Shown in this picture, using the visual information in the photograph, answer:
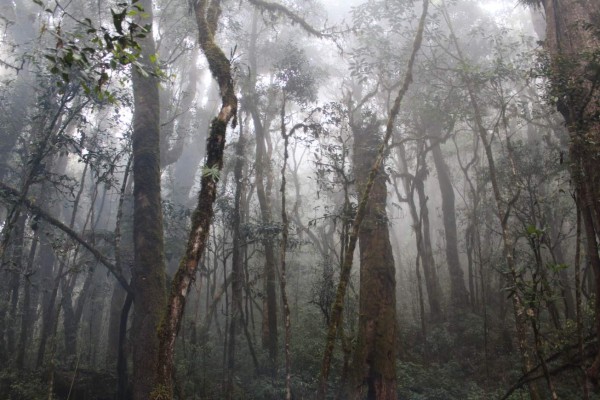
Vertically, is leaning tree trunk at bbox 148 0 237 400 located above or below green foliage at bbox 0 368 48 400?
above

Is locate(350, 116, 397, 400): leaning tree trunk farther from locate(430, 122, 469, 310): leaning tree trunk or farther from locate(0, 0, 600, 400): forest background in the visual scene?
locate(430, 122, 469, 310): leaning tree trunk

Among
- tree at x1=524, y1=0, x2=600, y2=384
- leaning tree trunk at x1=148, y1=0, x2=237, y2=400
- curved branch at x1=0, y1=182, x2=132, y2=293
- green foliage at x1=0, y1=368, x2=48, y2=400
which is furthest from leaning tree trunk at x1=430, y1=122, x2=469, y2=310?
green foliage at x1=0, y1=368, x2=48, y2=400

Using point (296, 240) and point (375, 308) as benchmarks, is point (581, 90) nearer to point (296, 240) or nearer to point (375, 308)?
point (375, 308)

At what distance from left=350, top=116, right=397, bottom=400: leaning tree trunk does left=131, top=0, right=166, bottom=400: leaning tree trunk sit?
3969 millimetres

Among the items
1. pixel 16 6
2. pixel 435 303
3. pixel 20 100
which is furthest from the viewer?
pixel 16 6

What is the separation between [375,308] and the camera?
8.66 m

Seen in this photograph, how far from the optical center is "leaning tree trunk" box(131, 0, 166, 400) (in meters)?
7.30

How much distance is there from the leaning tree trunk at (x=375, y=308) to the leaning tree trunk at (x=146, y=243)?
13.0 ft

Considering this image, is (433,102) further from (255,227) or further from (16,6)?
(16,6)

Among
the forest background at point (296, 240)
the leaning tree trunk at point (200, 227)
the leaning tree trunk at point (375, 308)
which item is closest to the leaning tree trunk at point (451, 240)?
the forest background at point (296, 240)

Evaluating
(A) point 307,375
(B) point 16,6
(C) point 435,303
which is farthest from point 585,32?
(B) point 16,6

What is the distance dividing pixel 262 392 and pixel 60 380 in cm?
510

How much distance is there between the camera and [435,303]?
15.6 meters

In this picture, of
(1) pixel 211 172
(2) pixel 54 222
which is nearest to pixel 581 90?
(1) pixel 211 172
